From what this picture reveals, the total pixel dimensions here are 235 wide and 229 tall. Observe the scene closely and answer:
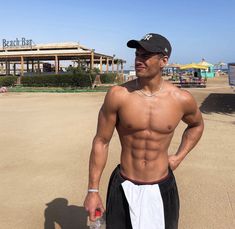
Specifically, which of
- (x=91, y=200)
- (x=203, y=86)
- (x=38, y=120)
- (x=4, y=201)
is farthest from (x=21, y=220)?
(x=203, y=86)

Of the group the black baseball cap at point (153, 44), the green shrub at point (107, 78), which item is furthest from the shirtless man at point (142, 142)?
the green shrub at point (107, 78)

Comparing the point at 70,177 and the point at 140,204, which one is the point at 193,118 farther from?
the point at 70,177

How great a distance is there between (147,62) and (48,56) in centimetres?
3601

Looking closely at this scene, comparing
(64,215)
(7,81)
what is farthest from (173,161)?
(7,81)

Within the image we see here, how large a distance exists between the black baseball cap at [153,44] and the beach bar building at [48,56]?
31685 millimetres

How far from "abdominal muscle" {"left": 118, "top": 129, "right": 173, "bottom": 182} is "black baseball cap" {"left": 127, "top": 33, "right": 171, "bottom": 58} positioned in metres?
0.52

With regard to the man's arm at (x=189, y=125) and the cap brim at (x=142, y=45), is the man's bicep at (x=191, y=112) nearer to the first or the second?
the man's arm at (x=189, y=125)

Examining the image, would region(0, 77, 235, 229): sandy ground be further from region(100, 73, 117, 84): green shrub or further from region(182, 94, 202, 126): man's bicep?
region(100, 73, 117, 84): green shrub

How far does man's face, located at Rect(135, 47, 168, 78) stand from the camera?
229 cm

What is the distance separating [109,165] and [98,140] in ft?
14.5

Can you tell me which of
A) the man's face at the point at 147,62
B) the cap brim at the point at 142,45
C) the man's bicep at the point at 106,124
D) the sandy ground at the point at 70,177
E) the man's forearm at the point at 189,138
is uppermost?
the cap brim at the point at 142,45

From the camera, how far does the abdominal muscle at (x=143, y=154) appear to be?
2418 millimetres

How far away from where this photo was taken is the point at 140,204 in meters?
2.37

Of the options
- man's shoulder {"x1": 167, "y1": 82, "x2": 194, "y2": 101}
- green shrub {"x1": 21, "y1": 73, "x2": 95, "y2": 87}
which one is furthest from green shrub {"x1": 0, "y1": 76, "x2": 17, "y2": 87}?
man's shoulder {"x1": 167, "y1": 82, "x2": 194, "y2": 101}
